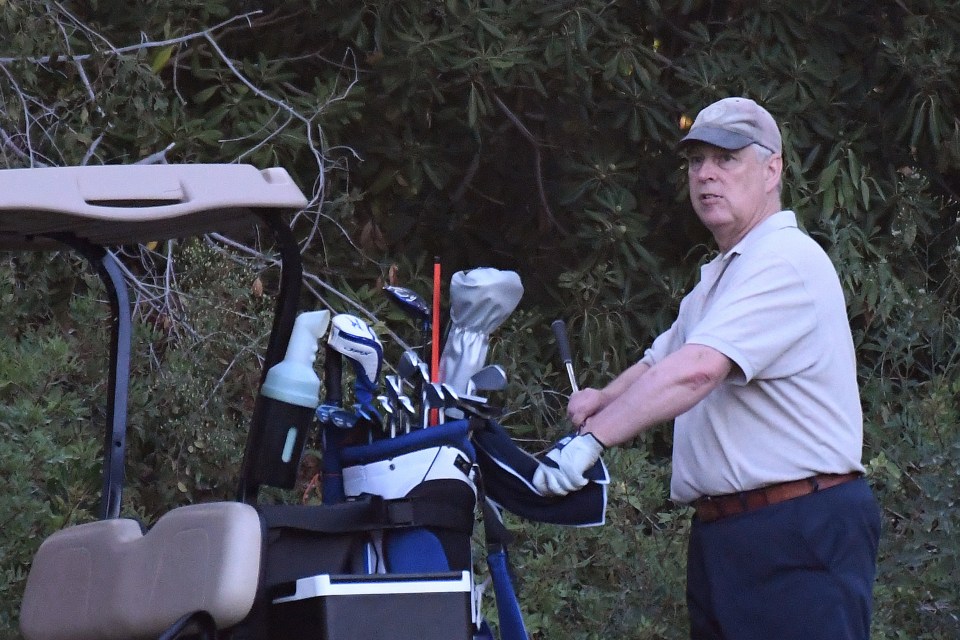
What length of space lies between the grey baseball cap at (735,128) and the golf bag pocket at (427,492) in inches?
38.4

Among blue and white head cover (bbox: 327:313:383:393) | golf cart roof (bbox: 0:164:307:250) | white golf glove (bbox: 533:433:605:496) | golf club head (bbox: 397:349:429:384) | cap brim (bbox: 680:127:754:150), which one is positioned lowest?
white golf glove (bbox: 533:433:605:496)

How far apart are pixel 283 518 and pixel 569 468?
0.62 m

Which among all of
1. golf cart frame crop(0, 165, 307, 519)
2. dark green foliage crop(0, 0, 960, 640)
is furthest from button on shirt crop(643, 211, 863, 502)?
dark green foliage crop(0, 0, 960, 640)

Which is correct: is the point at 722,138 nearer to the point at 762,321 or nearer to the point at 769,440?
the point at 762,321

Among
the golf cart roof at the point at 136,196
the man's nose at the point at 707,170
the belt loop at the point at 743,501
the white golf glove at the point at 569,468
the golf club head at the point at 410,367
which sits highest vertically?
the golf cart roof at the point at 136,196

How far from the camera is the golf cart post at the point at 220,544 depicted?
277 centimetres

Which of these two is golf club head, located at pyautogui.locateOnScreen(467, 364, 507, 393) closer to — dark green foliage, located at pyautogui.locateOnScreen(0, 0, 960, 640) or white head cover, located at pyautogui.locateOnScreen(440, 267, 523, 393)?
white head cover, located at pyautogui.locateOnScreen(440, 267, 523, 393)

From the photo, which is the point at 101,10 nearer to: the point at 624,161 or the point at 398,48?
the point at 398,48

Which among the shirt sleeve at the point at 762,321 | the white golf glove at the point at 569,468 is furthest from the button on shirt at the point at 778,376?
the white golf glove at the point at 569,468

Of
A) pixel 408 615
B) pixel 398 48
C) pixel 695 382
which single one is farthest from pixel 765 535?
pixel 398 48

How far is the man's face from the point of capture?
11.3 feet

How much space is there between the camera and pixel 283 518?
9.50ft

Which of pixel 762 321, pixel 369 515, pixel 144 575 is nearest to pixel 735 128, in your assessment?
pixel 762 321

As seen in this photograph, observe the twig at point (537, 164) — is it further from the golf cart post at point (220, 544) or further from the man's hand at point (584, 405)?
the golf cart post at point (220, 544)
